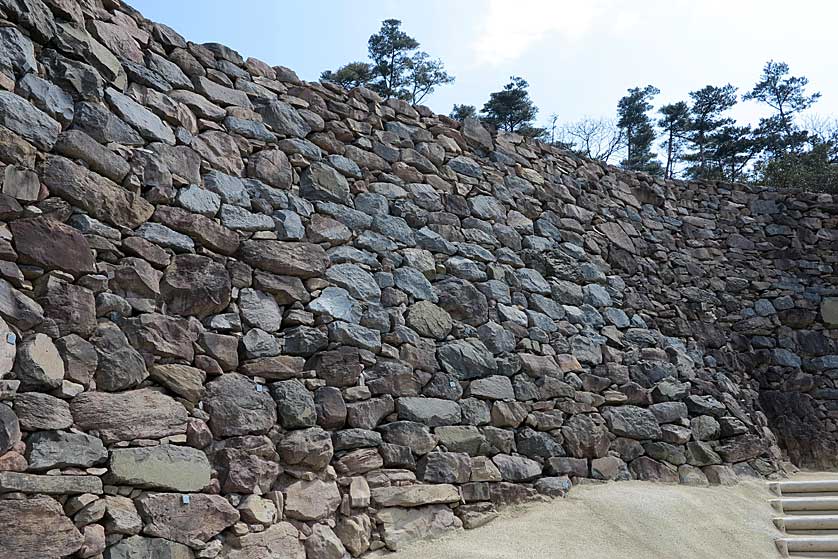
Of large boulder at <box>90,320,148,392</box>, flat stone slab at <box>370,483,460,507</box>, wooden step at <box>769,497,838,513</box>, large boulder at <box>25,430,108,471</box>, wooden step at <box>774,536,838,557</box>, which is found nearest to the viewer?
large boulder at <box>25,430,108,471</box>

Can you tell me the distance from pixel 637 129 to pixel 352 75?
7.96 meters

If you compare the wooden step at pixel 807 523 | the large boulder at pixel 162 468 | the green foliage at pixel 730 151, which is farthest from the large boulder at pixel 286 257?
the green foliage at pixel 730 151

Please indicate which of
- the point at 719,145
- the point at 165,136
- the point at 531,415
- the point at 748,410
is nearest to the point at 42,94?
the point at 165,136

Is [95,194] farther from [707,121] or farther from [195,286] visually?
[707,121]

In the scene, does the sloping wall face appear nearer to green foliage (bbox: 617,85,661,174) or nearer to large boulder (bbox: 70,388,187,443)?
large boulder (bbox: 70,388,187,443)

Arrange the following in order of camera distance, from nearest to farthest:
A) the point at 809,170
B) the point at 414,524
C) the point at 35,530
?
the point at 35,530, the point at 414,524, the point at 809,170

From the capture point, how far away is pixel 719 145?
1762 centimetres

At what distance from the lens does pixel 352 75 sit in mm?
15414

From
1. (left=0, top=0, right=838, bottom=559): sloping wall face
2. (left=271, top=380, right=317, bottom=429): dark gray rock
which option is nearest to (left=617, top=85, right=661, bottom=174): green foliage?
(left=0, top=0, right=838, bottom=559): sloping wall face

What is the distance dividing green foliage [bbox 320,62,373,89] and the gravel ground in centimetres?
1202

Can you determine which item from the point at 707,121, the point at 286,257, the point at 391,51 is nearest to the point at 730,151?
the point at 707,121

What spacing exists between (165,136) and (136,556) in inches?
97.7

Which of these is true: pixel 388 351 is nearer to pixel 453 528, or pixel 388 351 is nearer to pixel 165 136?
pixel 453 528

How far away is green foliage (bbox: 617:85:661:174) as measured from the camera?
716 inches
